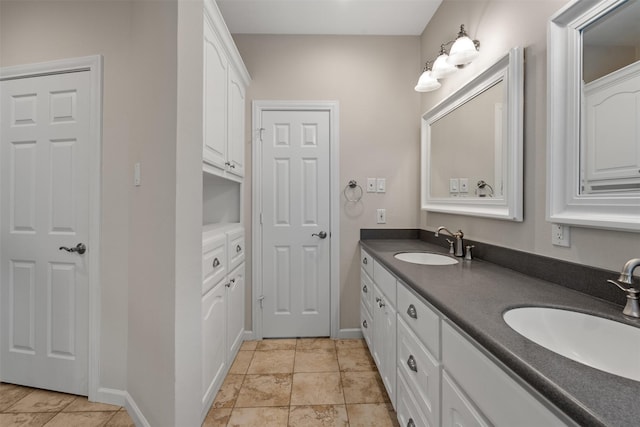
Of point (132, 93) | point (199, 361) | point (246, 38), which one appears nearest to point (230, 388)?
point (199, 361)

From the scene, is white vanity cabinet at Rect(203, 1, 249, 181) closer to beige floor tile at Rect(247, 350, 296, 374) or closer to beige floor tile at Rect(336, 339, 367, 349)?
beige floor tile at Rect(247, 350, 296, 374)

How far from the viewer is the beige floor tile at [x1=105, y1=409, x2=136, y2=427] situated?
1426 millimetres

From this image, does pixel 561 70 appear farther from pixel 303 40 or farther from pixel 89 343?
pixel 89 343

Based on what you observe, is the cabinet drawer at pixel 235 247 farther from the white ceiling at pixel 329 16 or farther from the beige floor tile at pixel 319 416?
the white ceiling at pixel 329 16

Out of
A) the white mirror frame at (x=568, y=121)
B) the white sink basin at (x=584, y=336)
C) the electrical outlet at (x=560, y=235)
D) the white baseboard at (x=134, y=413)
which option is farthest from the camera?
the white baseboard at (x=134, y=413)

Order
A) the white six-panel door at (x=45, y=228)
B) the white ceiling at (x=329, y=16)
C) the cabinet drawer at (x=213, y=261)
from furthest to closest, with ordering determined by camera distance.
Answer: the white ceiling at (x=329, y=16), the white six-panel door at (x=45, y=228), the cabinet drawer at (x=213, y=261)

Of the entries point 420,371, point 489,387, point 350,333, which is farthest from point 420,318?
point 350,333

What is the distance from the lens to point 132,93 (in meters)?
1.51

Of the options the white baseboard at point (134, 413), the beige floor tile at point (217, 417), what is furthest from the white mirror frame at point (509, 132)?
the white baseboard at point (134, 413)

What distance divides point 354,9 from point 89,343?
9.40 ft

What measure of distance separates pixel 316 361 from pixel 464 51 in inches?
88.6

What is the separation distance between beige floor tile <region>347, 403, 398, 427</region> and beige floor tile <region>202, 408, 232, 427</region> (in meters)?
0.68

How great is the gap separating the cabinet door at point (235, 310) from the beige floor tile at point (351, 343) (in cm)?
82

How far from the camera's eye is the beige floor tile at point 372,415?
145cm
